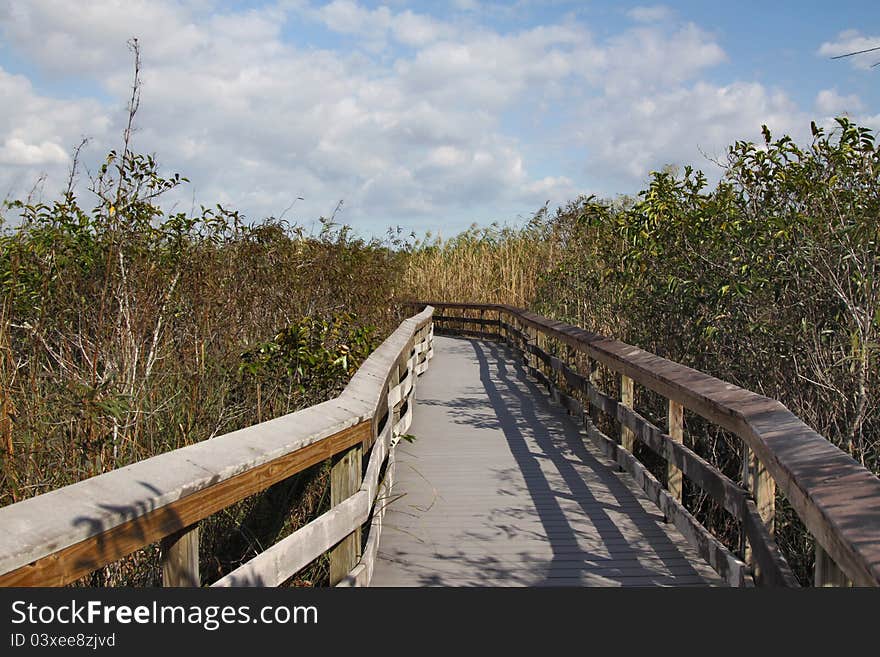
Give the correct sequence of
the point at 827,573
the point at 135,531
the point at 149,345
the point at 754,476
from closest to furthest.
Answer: the point at 135,531 < the point at 827,573 < the point at 754,476 < the point at 149,345

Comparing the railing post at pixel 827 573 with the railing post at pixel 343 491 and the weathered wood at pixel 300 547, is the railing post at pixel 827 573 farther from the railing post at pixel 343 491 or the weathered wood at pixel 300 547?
the railing post at pixel 343 491

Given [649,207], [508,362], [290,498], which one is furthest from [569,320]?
[290,498]

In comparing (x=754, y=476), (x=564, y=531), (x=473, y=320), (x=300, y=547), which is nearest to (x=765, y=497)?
(x=754, y=476)

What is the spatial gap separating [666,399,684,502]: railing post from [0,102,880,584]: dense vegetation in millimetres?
603

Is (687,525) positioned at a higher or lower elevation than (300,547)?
lower

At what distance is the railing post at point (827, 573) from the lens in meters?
2.16

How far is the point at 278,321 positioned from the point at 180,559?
204 inches

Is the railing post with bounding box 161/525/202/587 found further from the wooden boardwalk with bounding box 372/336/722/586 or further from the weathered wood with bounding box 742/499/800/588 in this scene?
the weathered wood with bounding box 742/499/800/588

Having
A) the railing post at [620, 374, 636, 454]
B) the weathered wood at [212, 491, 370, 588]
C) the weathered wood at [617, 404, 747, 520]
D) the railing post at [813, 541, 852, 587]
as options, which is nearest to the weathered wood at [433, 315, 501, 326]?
the railing post at [620, 374, 636, 454]

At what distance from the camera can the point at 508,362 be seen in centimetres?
1316

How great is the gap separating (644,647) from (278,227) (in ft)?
19.9

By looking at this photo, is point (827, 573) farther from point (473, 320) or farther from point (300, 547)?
point (473, 320)

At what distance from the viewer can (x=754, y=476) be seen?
11.3 feet

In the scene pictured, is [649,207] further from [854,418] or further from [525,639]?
[525,639]
